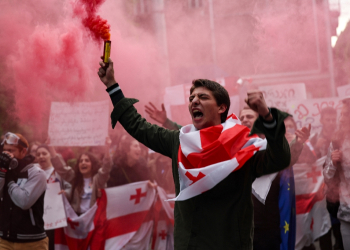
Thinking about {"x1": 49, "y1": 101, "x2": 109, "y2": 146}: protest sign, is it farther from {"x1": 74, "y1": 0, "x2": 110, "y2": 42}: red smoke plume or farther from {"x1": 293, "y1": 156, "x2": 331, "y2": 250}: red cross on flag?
{"x1": 293, "y1": 156, "x2": 331, "y2": 250}: red cross on flag

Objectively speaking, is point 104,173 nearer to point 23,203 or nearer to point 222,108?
point 23,203

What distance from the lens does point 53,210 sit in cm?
405

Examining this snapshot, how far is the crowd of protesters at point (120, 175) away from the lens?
3.20 m

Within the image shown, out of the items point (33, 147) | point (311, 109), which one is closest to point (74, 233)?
point (33, 147)

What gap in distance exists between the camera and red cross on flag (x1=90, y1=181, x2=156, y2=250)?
424 cm

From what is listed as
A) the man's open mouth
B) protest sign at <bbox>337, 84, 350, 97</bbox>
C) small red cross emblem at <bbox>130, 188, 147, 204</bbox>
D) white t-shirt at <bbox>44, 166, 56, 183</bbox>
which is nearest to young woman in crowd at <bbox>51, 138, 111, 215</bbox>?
white t-shirt at <bbox>44, 166, 56, 183</bbox>

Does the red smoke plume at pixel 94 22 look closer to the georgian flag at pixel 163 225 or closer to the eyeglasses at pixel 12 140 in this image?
the eyeglasses at pixel 12 140

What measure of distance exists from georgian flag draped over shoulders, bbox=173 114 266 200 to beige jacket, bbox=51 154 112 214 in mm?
2642

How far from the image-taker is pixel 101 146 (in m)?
4.71

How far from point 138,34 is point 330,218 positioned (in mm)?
3001

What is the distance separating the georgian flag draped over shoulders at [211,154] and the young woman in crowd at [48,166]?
270cm

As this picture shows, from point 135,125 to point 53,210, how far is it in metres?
2.54

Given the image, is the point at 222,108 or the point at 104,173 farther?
the point at 104,173

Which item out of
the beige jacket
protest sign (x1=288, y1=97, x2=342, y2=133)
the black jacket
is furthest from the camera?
protest sign (x1=288, y1=97, x2=342, y2=133)
